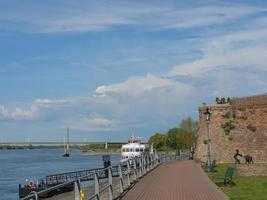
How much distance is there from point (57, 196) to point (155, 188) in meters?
5.83

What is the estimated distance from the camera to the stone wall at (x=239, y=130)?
5159cm

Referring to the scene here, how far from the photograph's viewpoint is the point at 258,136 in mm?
51781

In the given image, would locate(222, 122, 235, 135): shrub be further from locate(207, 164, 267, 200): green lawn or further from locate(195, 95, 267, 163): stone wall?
locate(207, 164, 267, 200): green lawn

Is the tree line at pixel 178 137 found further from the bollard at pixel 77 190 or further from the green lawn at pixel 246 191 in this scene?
the bollard at pixel 77 190

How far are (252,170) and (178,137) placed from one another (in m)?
83.9

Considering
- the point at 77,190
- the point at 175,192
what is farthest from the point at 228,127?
the point at 77,190

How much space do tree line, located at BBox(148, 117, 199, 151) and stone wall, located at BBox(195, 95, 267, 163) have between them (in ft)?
184

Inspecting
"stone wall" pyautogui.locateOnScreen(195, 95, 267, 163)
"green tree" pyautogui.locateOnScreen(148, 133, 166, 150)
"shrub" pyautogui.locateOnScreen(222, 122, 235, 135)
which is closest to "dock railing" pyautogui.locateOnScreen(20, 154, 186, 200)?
"stone wall" pyautogui.locateOnScreen(195, 95, 267, 163)

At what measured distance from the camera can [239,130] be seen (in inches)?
2104

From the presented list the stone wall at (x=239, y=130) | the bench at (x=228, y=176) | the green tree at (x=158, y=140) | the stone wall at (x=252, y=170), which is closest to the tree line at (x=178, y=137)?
the green tree at (x=158, y=140)

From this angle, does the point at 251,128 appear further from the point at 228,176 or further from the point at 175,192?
the point at 175,192

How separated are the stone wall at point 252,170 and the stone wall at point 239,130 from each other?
602 inches

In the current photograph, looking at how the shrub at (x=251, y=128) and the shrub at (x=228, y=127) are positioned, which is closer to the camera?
the shrub at (x=251, y=128)

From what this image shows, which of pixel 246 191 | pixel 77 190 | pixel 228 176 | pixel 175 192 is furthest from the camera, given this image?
pixel 228 176
